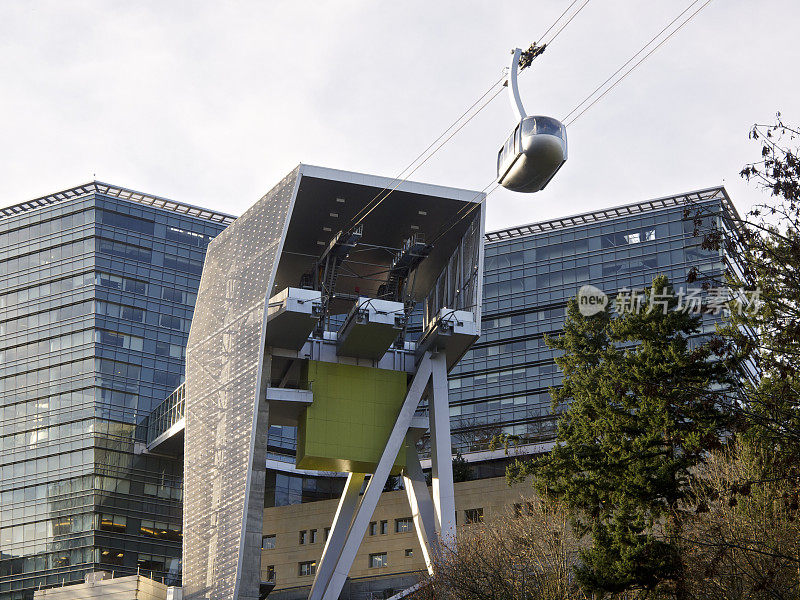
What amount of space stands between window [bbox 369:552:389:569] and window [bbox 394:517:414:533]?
4.88 feet

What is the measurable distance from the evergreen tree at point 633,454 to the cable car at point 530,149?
10621 millimetres

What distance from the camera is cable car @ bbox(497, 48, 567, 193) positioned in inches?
853

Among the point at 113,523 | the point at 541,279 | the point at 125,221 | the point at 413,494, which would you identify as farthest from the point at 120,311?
the point at 413,494

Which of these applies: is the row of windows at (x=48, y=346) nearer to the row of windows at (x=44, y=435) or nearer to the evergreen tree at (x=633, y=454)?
the row of windows at (x=44, y=435)

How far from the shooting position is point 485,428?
3172 inches

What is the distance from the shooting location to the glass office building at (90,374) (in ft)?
227

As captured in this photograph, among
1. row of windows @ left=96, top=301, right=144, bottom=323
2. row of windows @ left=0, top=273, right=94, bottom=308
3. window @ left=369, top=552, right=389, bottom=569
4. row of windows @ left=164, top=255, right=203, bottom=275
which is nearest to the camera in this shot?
window @ left=369, top=552, right=389, bottom=569

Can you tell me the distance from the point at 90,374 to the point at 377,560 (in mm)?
26457

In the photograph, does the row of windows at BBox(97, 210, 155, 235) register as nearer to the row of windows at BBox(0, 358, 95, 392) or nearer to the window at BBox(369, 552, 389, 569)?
the row of windows at BBox(0, 358, 95, 392)

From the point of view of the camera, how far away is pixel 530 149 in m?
21.7

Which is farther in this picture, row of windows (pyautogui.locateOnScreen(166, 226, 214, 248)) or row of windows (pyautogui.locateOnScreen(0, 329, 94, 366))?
row of windows (pyautogui.locateOnScreen(166, 226, 214, 248))

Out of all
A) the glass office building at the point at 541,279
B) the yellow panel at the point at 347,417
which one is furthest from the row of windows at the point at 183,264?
the yellow panel at the point at 347,417

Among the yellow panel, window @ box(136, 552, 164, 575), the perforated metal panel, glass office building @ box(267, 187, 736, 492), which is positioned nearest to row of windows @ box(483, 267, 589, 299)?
glass office building @ box(267, 187, 736, 492)

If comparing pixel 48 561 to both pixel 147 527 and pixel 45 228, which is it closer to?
pixel 147 527
